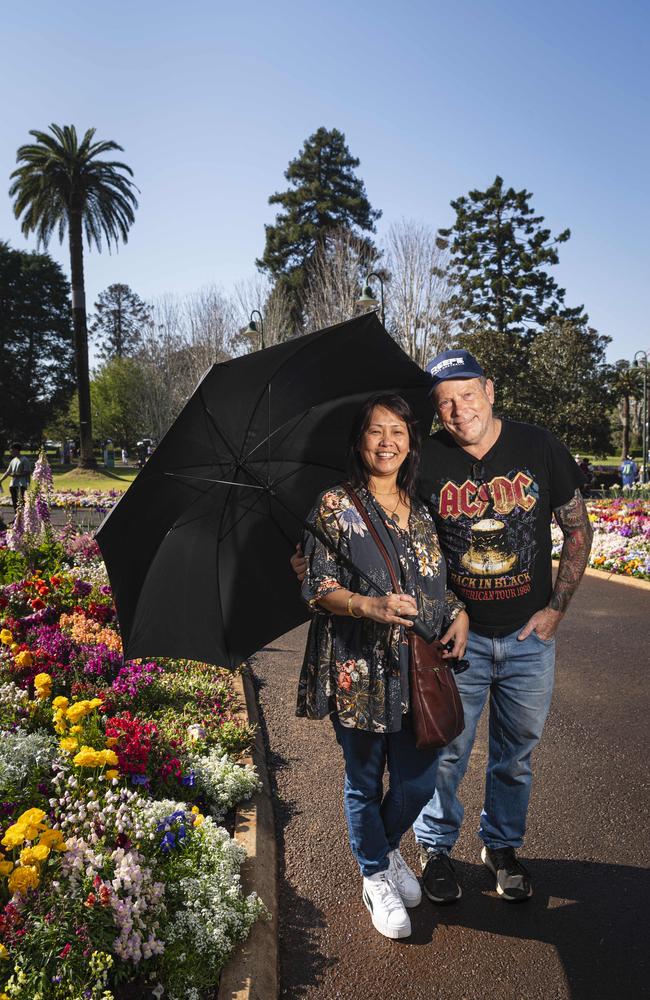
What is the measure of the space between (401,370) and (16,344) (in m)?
51.1

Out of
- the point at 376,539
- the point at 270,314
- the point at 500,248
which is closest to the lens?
the point at 376,539

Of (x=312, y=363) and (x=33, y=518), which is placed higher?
(x=312, y=363)

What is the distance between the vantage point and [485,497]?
2.59 m

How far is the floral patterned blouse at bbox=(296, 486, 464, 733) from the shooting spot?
234 centimetres

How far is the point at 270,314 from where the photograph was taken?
1437 inches

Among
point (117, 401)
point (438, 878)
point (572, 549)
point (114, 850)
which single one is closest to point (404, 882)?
point (438, 878)

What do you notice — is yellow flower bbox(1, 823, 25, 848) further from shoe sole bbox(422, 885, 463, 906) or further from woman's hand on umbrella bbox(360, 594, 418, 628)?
shoe sole bbox(422, 885, 463, 906)

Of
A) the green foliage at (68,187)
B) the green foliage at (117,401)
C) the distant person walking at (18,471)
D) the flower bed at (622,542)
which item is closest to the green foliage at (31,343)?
the green foliage at (117,401)

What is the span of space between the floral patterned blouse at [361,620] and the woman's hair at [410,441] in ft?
0.30

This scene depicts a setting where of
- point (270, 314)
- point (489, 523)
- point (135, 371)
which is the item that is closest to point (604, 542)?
point (489, 523)

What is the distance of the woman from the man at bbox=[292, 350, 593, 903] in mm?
137

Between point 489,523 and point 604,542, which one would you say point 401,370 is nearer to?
point 489,523

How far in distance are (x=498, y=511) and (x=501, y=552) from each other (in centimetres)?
15

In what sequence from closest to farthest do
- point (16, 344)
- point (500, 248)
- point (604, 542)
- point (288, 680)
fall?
1. point (288, 680)
2. point (604, 542)
3. point (500, 248)
4. point (16, 344)
